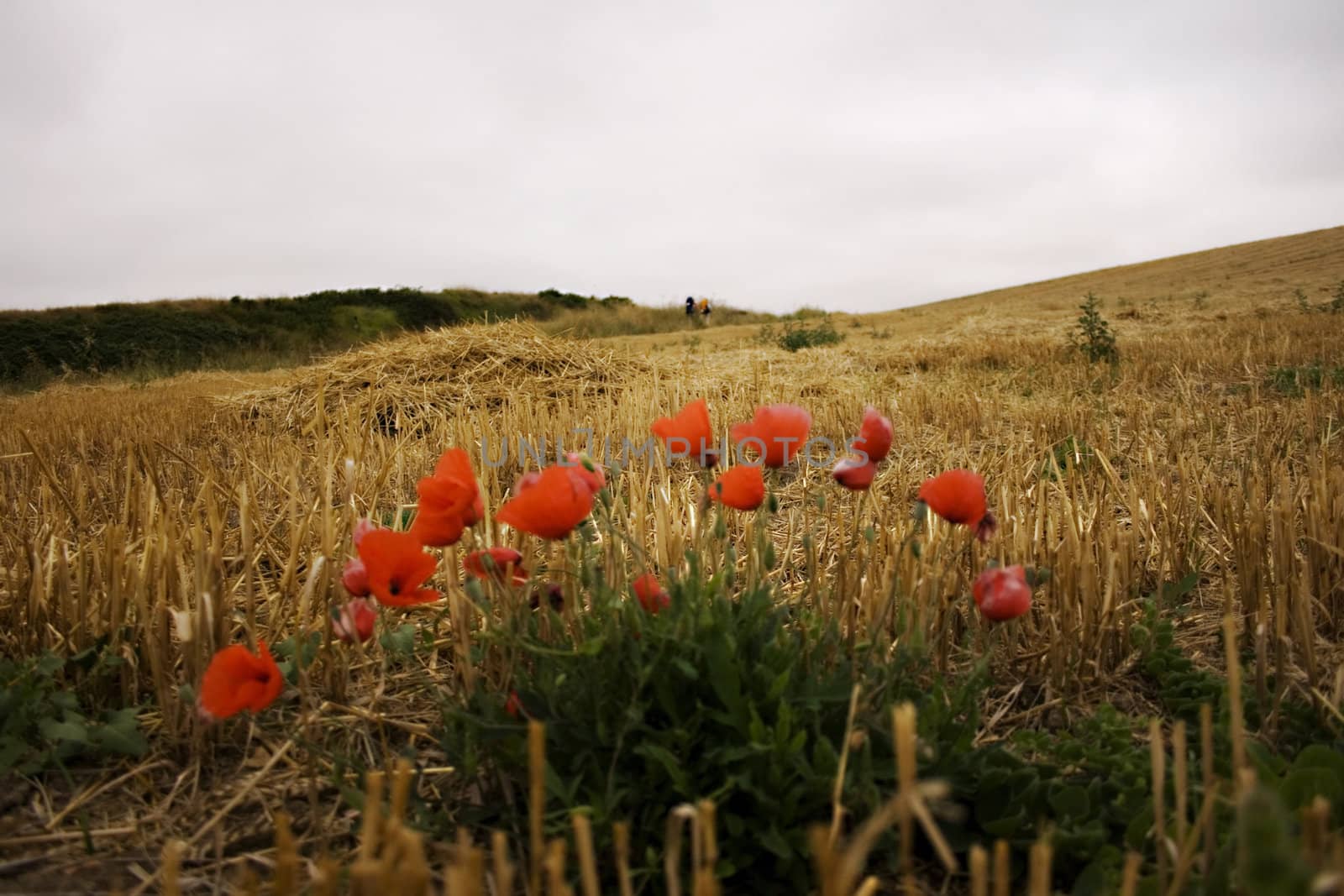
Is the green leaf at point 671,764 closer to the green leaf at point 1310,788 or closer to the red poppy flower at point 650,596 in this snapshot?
the red poppy flower at point 650,596

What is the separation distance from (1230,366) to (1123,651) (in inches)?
216

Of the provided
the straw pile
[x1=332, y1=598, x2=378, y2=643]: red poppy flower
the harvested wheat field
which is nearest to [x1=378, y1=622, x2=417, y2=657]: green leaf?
the harvested wheat field

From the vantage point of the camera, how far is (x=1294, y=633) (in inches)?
69.0

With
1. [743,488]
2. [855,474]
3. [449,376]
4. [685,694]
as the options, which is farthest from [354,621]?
[449,376]

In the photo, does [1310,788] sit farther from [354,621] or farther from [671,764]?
[354,621]

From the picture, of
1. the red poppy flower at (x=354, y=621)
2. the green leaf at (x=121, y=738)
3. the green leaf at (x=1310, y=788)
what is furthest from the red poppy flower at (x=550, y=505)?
the green leaf at (x=1310, y=788)

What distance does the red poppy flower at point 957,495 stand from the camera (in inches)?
51.4

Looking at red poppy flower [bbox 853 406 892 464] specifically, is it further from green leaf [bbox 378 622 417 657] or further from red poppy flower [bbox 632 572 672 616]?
green leaf [bbox 378 622 417 657]

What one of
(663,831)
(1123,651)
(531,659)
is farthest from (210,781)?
(1123,651)

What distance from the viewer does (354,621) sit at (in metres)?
1.36

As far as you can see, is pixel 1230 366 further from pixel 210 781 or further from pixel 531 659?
pixel 210 781

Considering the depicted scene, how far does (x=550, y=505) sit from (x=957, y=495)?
678 mm

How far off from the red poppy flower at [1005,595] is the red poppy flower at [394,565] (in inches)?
34.7

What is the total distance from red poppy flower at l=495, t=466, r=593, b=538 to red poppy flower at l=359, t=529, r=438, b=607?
0.66 feet
